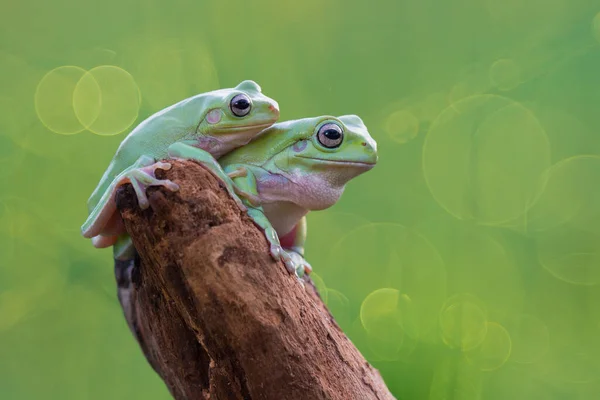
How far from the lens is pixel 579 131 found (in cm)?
244

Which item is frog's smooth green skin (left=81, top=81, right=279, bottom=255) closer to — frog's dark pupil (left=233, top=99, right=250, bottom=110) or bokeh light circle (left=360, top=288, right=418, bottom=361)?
frog's dark pupil (left=233, top=99, right=250, bottom=110)

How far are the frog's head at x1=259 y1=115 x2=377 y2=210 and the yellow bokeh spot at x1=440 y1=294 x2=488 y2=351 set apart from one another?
1.26 metres

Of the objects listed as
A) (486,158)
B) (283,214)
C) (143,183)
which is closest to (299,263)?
(283,214)

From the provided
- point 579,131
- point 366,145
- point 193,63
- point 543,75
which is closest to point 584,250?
point 579,131

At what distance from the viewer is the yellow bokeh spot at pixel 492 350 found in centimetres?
233

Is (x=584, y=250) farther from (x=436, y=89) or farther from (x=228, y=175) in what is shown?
(x=228, y=175)

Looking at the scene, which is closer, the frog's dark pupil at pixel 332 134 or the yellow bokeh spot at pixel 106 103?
the frog's dark pupil at pixel 332 134

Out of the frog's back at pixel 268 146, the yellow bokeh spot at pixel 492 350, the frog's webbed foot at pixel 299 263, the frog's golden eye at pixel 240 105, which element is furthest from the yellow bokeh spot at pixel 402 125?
the frog's golden eye at pixel 240 105

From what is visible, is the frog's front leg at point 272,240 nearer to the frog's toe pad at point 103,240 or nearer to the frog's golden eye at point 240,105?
the frog's golden eye at point 240,105

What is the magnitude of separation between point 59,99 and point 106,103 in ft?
0.74

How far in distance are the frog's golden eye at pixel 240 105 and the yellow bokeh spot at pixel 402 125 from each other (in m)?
1.36

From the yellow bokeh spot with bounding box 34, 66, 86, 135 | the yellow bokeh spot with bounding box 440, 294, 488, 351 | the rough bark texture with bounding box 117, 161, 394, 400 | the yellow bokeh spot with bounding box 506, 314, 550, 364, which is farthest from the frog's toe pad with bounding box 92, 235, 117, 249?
the yellow bokeh spot with bounding box 506, 314, 550, 364

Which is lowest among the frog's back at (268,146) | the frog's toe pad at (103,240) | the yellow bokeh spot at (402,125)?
the frog's toe pad at (103,240)

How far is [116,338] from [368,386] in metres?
1.67
